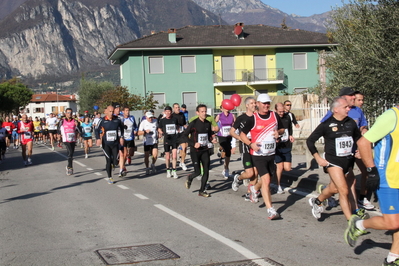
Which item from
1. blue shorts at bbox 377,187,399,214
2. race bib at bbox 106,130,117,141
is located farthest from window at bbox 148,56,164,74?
blue shorts at bbox 377,187,399,214

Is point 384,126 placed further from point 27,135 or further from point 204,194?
point 27,135

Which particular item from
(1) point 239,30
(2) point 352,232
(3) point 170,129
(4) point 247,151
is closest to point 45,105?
(1) point 239,30

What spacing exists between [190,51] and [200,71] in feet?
6.04

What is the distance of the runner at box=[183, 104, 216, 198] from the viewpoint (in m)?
10.3

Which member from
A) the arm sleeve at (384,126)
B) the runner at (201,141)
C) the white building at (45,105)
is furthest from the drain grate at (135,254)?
the white building at (45,105)

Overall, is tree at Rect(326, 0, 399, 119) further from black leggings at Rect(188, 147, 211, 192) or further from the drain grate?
the drain grate

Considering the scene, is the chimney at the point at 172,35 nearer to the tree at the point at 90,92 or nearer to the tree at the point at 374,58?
the tree at the point at 374,58

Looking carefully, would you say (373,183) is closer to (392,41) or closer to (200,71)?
(392,41)

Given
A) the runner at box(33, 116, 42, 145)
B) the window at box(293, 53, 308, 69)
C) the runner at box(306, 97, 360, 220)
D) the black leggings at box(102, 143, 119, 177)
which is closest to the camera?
the runner at box(306, 97, 360, 220)

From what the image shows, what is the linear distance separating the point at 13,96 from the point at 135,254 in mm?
92735

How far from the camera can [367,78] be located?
521 inches

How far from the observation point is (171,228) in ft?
24.4

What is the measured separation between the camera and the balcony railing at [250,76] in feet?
134

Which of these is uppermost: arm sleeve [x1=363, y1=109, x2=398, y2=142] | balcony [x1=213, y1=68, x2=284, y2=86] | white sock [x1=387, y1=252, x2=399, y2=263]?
balcony [x1=213, y1=68, x2=284, y2=86]
